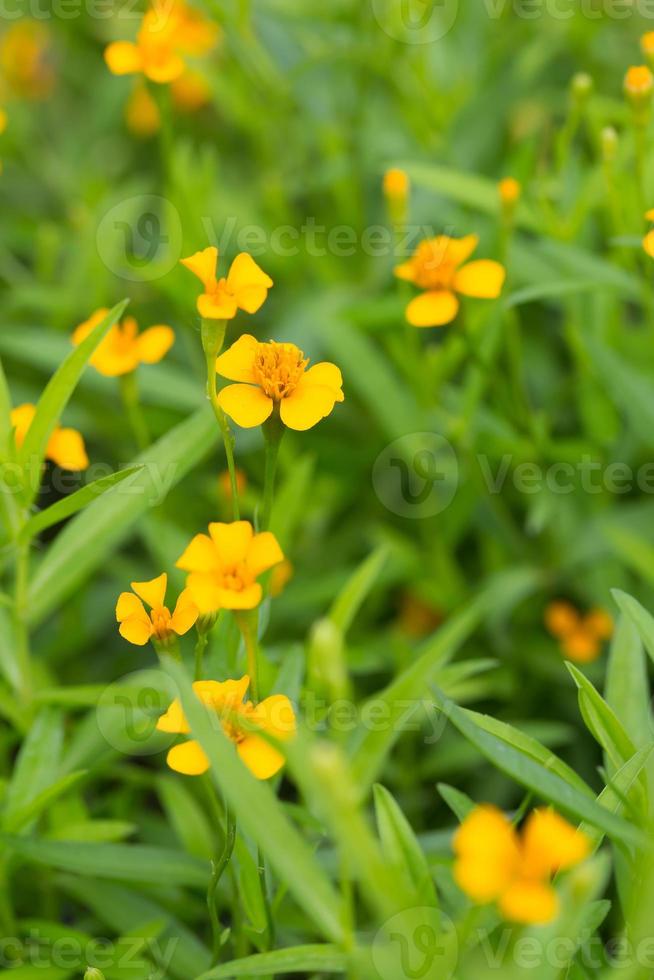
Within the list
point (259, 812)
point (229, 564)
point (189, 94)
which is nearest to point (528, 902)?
point (259, 812)

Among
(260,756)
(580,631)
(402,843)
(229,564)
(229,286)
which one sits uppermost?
(229,286)

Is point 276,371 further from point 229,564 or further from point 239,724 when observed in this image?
point 239,724

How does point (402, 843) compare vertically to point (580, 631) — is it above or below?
above

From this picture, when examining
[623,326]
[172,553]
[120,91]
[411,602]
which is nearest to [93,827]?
[172,553]

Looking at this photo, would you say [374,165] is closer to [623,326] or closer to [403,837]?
[623,326]

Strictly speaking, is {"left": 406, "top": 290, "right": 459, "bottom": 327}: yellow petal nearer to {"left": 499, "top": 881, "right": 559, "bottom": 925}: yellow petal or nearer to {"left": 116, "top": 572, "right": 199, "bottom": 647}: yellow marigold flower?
{"left": 116, "top": 572, "right": 199, "bottom": 647}: yellow marigold flower

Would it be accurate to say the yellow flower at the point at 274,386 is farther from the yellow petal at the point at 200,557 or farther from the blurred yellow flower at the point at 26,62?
the blurred yellow flower at the point at 26,62
